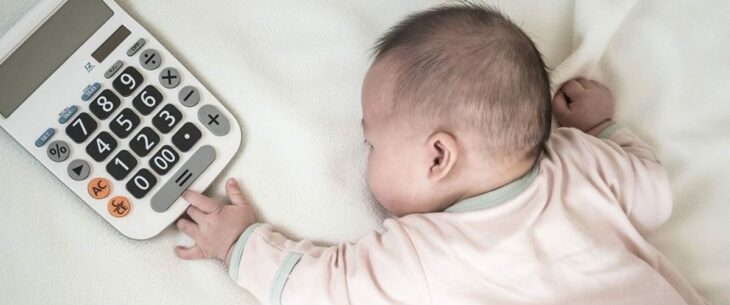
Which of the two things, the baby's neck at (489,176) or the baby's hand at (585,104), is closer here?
the baby's neck at (489,176)

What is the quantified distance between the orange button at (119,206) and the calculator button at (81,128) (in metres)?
0.06

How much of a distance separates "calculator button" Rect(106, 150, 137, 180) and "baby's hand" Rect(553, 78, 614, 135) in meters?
0.46

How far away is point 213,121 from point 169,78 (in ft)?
0.19

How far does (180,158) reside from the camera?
0.61 meters

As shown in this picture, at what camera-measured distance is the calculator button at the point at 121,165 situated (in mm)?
587

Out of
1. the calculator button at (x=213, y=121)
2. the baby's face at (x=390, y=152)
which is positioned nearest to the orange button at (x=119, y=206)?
the calculator button at (x=213, y=121)

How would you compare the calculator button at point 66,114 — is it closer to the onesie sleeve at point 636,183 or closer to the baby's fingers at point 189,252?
the baby's fingers at point 189,252

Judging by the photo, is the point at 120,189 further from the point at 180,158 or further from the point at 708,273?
the point at 708,273

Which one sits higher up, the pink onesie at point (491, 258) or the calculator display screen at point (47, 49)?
the calculator display screen at point (47, 49)

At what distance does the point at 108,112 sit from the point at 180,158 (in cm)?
8

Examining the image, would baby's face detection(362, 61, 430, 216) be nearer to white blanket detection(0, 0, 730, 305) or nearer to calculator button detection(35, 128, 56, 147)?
white blanket detection(0, 0, 730, 305)

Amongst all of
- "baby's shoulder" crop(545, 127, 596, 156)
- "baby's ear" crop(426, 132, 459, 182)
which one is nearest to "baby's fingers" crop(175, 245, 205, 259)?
"baby's ear" crop(426, 132, 459, 182)

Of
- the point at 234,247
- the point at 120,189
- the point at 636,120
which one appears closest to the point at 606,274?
the point at 636,120

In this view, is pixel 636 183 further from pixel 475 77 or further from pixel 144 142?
pixel 144 142
